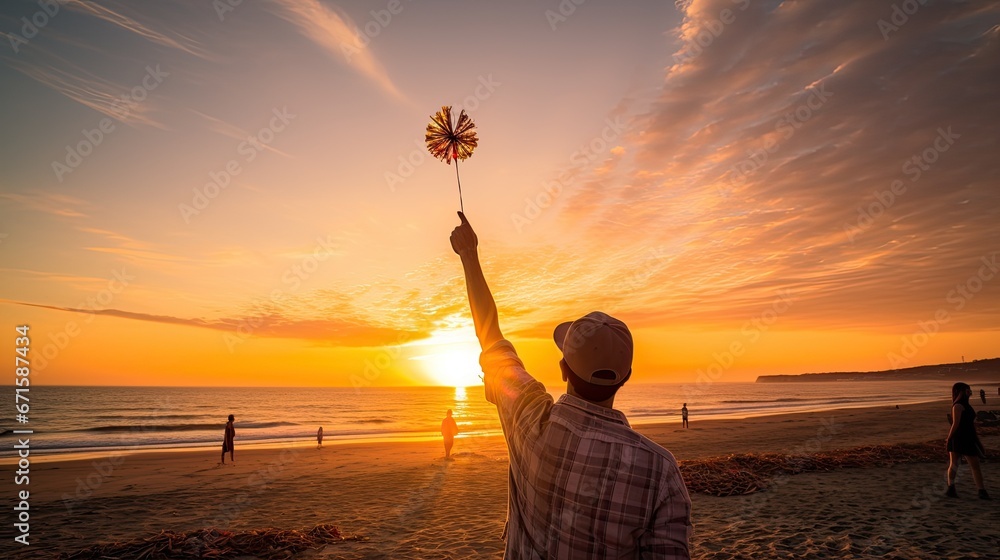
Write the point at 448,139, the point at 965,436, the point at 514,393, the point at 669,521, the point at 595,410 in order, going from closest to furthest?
the point at 669,521 < the point at 595,410 < the point at 514,393 < the point at 448,139 < the point at 965,436

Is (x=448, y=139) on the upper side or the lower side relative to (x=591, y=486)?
upper

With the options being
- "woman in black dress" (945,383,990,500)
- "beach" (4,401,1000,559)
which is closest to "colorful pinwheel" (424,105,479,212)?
"beach" (4,401,1000,559)

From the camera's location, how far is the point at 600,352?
1553 millimetres

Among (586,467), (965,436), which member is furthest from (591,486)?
(965,436)

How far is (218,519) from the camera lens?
1166 cm

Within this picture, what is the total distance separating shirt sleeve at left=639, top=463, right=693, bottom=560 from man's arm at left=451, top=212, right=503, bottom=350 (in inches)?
31.7

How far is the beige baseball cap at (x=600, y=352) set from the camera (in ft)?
5.09

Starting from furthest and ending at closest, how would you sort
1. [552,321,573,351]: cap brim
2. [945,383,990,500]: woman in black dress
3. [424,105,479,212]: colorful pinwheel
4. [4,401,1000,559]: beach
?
[945,383,990,500]: woman in black dress < [4,401,1000,559]: beach < [424,105,479,212]: colorful pinwheel < [552,321,573,351]: cap brim

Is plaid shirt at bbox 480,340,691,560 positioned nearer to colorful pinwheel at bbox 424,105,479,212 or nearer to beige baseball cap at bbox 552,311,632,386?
beige baseball cap at bbox 552,311,632,386

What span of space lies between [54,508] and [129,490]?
8.87 feet

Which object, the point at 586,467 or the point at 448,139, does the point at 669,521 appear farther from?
the point at 448,139

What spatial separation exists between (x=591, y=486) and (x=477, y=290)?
0.87 m

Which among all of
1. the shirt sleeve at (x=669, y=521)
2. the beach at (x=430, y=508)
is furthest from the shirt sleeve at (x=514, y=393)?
the beach at (x=430, y=508)

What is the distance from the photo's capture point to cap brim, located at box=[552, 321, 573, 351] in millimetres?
1747
